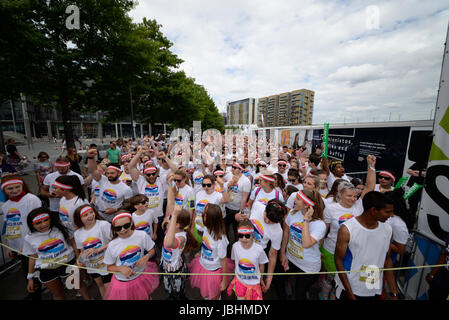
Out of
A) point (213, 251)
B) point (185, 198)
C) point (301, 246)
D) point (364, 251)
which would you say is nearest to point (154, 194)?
point (185, 198)

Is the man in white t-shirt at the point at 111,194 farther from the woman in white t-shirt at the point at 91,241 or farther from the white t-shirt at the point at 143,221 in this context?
the woman in white t-shirt at the point at 91,241

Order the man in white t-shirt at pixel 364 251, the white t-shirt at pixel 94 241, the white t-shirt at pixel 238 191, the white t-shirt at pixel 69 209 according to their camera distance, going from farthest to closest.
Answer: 1. the white t-shirt at pixel 238 191
2. the white t-shirt at pixel 69 209
3. the white t-shirt at pixel 94 241
4. the man in white t-shirt at pixel 364 251

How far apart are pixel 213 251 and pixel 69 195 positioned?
266cm

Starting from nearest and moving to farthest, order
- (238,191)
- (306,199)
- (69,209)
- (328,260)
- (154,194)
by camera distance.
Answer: (306,199)
(328,260)
(69,209)
(154,194)
(238,191)

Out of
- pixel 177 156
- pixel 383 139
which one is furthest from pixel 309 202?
pixel 383 139

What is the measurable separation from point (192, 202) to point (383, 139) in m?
8.09

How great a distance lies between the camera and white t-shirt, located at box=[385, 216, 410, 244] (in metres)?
2.51

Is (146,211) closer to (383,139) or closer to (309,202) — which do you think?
(309,202)

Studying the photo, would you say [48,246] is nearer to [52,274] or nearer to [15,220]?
[52,274]

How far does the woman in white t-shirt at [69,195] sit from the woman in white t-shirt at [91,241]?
0.62 metres

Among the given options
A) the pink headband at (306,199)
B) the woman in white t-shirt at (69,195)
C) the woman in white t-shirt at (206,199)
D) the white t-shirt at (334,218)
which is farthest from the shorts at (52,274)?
the white t-shirt at (334,218)

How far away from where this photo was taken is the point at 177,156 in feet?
21.8

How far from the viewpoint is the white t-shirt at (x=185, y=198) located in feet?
11.6

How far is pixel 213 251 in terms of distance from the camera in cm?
251
